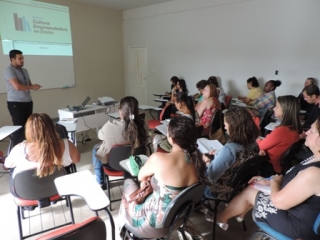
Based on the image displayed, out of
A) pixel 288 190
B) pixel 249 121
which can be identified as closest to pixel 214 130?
pixel 249 121

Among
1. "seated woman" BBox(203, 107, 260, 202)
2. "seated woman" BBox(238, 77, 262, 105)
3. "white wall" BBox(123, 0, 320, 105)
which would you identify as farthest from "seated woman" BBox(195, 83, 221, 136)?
"white wall" BBox(123, 0, 320, 105)

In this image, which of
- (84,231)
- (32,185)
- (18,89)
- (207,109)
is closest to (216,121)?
(207,109)

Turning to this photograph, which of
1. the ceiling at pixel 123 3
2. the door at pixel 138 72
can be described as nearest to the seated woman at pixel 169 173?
the ceiling at pixel 123 3

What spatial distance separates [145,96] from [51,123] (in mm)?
5877

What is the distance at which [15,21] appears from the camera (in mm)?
5000

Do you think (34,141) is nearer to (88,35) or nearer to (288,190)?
(288,190)

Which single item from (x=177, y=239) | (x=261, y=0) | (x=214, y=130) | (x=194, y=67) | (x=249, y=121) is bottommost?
(x=177, y=239)

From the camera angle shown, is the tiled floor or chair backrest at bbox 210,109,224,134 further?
chair backrest at bbox 210,109,224,134

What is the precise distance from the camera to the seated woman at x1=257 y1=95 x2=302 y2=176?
2150mm

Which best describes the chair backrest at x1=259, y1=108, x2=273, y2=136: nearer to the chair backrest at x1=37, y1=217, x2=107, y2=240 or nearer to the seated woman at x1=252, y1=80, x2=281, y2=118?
the seated woman at x1=252, y1=80, x2=281, y2=118

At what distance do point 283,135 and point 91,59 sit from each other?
19.4 ft

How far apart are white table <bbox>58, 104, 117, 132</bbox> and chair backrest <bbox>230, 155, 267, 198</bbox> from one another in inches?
108

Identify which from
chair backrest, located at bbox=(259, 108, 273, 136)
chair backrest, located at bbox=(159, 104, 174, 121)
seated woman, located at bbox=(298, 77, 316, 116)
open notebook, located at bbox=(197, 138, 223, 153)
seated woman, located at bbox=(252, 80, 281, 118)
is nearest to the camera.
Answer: open notebook, located at bbox=(197, 138, 223, 153)

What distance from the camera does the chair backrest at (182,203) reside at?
4.16 feet
